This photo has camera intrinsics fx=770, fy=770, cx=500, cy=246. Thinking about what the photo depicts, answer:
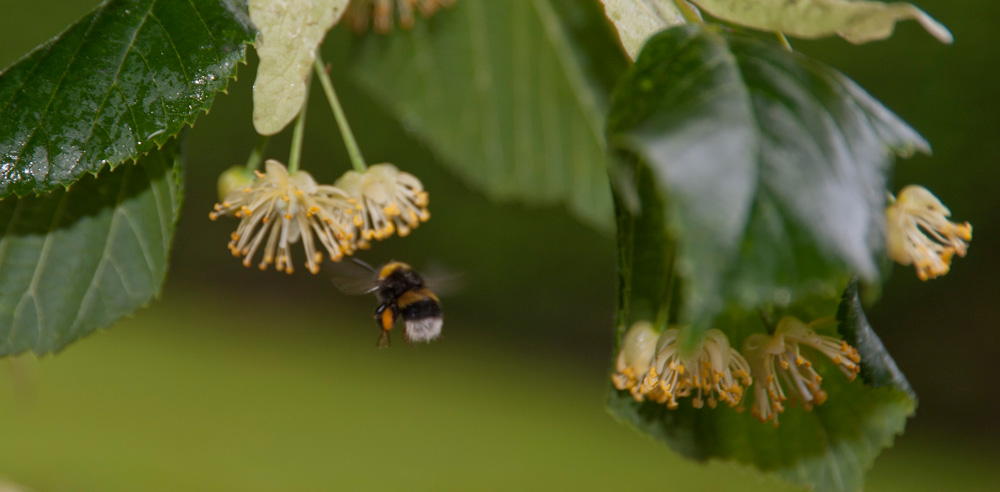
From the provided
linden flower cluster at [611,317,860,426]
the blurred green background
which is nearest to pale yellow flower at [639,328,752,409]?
linden flower cluster at [611,317,860,426]

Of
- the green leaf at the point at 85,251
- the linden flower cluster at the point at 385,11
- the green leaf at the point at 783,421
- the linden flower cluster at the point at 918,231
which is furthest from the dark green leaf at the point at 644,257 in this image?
the linden flower cluster at the point at 385,11

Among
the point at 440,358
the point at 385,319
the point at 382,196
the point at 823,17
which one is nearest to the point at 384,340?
the point at 385,319

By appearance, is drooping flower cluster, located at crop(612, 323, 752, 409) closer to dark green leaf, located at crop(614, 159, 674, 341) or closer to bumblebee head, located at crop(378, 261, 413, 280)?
dark green leaf, located at crop(614, 159, 674, 341)

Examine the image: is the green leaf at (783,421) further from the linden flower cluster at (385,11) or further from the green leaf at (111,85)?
the linden flower cluster at (385,11)

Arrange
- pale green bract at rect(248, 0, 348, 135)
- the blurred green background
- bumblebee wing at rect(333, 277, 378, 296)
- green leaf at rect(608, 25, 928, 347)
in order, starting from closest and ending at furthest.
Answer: green leaf at rect(608, 25, 928, 347) < pale green bract at rect(248, 0, 348, 135) < bumblebee wing at rect(333, 277, 378, 296) < the blurred green background

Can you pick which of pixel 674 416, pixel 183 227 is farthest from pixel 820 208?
pixel 183 227

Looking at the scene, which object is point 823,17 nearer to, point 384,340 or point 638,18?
point 638,18
